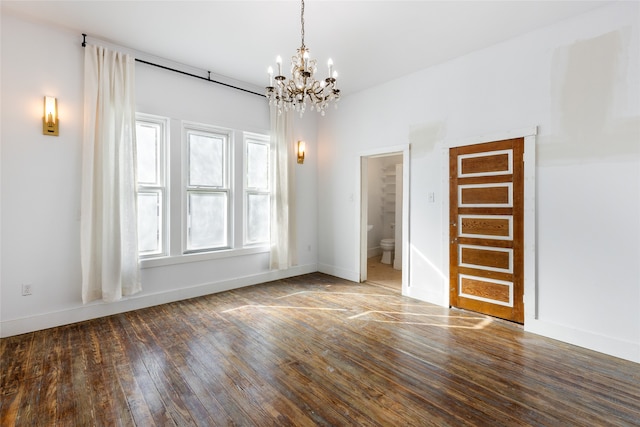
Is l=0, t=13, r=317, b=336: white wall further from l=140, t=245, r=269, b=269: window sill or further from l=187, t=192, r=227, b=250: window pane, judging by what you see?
l=187, t=192, r=227, b=250: window pane

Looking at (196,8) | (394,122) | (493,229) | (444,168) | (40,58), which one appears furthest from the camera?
(394,122)

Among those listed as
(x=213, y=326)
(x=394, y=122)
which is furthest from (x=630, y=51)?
(x=213, y=326)

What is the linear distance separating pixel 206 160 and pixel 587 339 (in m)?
4.93

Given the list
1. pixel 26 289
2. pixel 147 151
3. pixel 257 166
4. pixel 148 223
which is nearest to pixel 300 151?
pixel 257 166

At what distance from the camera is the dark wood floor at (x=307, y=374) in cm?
192

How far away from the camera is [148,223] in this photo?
3979 millimetres

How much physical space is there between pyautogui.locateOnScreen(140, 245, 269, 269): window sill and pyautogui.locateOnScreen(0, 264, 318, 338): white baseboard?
38cm

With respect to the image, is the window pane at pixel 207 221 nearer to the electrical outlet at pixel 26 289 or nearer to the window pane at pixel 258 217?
the window pane at pixel 258 217

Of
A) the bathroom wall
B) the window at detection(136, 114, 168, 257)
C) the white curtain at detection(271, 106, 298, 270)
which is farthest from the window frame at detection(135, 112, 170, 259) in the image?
the bathroom wall

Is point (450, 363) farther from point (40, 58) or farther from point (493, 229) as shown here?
point (40, 58)

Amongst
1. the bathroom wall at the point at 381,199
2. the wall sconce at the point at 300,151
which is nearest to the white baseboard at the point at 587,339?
the wall sconce at the point at 300,151

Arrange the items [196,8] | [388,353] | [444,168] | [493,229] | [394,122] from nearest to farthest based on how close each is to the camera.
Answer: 1. [388,353]
2. [196,8]
3. [493,229]
4. [444,168]
5. [394,122]

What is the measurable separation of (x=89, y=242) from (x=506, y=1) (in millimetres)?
4845

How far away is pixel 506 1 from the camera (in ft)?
9.01
